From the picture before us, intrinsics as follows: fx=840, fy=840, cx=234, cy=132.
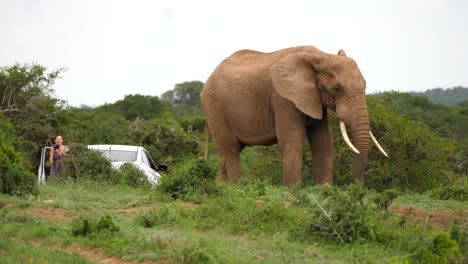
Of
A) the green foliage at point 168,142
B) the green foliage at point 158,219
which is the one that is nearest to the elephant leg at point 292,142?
the green foliage at point 158,219

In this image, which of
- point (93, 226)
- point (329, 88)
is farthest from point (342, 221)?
point (329, 88)

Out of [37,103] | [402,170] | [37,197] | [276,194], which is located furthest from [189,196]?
[37,103]

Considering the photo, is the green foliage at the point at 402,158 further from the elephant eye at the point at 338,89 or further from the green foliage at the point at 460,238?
the green foliage at the point at 460,238

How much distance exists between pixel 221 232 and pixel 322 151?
17.1 ft

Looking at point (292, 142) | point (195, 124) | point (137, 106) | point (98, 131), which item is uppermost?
point (137, 106)

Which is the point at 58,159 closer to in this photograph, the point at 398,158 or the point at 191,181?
the point at 191,181

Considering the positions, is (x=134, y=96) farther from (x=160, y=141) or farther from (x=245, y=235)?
(x=245, y=235)

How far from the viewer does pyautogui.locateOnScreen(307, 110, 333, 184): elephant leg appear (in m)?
14.1

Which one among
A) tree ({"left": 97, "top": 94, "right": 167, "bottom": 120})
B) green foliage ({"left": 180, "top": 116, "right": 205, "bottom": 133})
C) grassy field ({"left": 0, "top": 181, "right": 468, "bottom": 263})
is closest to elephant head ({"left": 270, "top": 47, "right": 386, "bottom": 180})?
grassy field ({"left": 0, "top": 181, "right": 468, "bottom": 263})

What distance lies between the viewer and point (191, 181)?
1175cm

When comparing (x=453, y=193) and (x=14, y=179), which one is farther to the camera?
(x=453, y=193)

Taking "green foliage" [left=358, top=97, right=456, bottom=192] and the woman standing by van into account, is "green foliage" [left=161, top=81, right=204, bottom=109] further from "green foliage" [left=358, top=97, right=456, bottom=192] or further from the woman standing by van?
the woman standing by van

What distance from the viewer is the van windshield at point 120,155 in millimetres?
16156

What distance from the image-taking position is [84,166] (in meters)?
14.7
